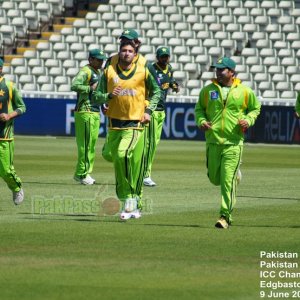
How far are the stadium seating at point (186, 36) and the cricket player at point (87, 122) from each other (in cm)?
1716

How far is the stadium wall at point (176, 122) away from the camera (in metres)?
33.4

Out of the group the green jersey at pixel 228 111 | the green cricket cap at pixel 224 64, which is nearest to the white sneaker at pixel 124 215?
the green jersey at pixel 228 111

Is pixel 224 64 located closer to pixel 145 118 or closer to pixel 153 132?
pixel 145 118

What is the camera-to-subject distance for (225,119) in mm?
14141

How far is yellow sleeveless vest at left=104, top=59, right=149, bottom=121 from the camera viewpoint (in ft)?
47.6

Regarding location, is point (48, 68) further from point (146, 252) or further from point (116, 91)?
point (146, 252)

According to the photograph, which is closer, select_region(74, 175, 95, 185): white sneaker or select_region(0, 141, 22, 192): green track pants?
select_region(0, 141, 22, 192): green track pants

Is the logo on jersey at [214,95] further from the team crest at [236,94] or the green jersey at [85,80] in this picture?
the green jersey at [85,80]

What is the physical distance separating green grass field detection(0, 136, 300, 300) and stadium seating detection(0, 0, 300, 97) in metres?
16.7

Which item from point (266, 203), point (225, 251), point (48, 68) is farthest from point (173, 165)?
point (48, 68)

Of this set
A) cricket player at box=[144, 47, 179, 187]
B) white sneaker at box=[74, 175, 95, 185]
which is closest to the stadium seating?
cricket player at box=[144, 47, 179, 187]

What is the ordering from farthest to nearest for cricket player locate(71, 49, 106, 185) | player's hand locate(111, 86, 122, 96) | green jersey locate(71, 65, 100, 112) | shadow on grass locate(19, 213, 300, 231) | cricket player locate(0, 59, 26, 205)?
cricket player locate(71, 49, 106, 185)
green jersey locate(71, 65, 100, 112)
cricket player locate(0, 59, 26, 205)
player's hand locate(111, 86, 122, 96)
shadow on grass locate(19, 213, 300, 231)

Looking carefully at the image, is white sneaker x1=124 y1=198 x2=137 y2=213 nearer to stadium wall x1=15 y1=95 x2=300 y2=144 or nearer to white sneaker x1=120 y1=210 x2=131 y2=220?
white sneaker x1=120 y1=210 x2=131 y2=220

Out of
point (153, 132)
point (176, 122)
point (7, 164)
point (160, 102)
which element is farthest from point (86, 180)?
point (176, 122)
